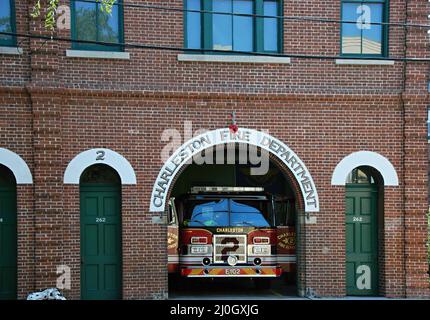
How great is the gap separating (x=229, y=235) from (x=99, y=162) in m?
3.59

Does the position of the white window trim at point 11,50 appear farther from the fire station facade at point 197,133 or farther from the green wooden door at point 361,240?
the green wooden door at point 361,240

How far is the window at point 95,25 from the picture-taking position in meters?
12.2

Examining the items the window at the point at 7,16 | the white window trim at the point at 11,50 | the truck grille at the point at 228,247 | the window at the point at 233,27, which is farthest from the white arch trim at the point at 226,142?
the window at the point at 7,16

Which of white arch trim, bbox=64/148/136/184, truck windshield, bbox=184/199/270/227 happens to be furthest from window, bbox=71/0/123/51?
truck windshield, bbox=184/199/270/227

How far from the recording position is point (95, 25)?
40.2 ft

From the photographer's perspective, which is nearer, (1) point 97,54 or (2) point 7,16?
(2) point 7,16

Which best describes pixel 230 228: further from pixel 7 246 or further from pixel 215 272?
pixel 7 246

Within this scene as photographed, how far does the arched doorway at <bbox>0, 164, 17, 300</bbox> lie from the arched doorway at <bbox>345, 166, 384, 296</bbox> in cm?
743

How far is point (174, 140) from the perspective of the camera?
12398mm

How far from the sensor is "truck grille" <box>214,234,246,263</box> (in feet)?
43.6

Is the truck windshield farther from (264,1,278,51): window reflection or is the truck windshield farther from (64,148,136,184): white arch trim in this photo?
(264,1,278,51): window reflection

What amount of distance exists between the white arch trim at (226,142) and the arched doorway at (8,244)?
2.97m

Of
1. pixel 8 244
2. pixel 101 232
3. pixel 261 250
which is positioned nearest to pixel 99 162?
pixel 101 232
